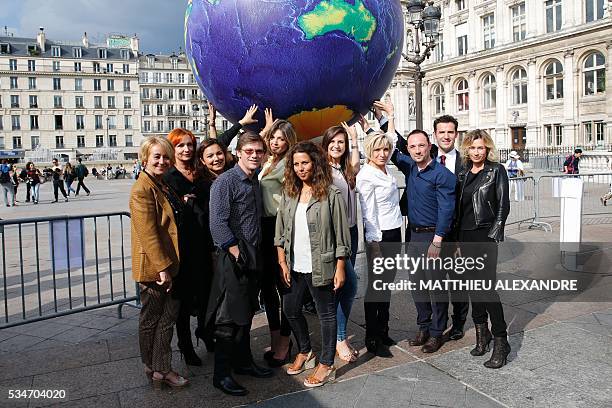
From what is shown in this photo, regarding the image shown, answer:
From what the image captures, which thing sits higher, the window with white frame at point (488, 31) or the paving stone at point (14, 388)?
the window with white frame at point (488, 31)

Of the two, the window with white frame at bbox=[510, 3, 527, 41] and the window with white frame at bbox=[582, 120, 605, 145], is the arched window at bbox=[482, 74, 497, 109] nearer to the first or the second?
the window with white frame at bbox=[510, 3, 527, 41]

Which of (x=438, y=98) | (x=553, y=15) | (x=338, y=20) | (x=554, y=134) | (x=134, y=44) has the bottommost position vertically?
(x=338, y=20)

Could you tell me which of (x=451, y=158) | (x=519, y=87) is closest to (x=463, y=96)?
(x=519, y=87)

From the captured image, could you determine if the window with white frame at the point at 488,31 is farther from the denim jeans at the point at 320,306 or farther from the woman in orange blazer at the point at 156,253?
the woman in orange blazer at the point at 156,253

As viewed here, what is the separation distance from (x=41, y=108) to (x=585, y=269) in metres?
81.0

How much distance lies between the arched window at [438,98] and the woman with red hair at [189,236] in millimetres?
45101

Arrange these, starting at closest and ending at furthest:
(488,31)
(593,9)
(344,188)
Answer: (344,188) → (593,9) → (488,31)

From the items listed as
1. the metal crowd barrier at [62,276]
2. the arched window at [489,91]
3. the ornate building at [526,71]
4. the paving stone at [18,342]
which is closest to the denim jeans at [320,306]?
the metal crowd barrier at [62,276]

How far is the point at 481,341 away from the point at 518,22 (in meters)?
40.5

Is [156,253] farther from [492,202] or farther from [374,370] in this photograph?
[492,202]

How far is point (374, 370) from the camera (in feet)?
12.1

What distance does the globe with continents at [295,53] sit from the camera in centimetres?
354

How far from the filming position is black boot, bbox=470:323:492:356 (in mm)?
3932

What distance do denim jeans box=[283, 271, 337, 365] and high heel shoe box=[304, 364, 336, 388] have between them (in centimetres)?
6
